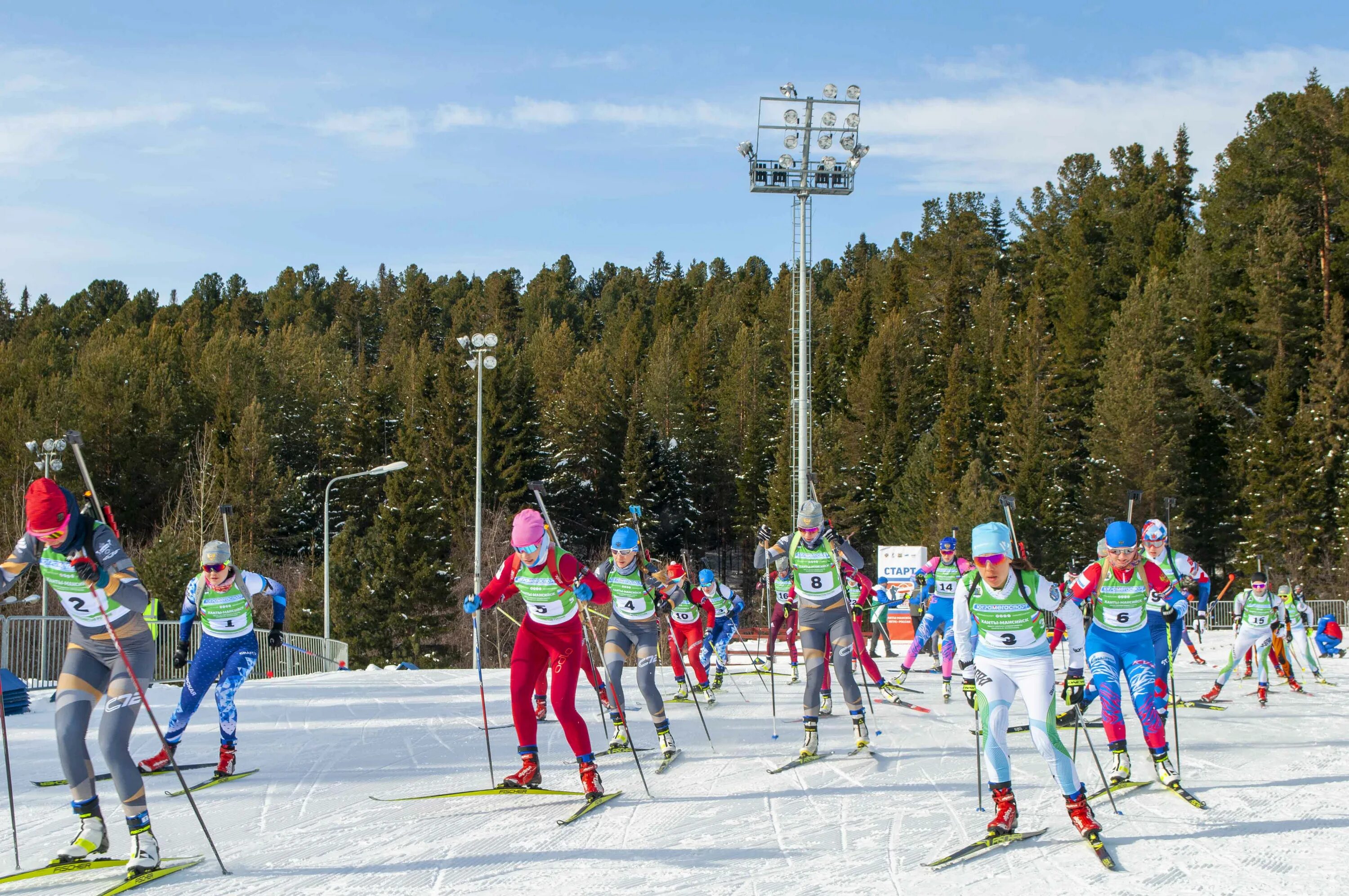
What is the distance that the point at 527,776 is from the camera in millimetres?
8414

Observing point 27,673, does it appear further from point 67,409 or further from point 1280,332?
point 1280,332

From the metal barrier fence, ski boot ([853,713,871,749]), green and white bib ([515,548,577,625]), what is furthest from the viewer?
the metal barrier fence

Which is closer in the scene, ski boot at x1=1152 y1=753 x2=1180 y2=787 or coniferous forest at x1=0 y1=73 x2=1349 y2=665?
ski boot at x1=1152 y1=753 x2=1180 y2=787

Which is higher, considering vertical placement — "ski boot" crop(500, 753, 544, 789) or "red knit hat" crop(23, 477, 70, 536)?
"red knit hat" crop(23, 477, 70, 536)

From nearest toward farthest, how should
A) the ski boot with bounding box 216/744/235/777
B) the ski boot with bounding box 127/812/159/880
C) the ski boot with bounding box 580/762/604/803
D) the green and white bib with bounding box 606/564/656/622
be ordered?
the ski boot with bounding box 127/812/159/880 → the ski boot with bounding box 580/762/604/803 → the ski boot with bounding box 216/744/235/777 → the green and white bib with bounding box 606/564/656/622

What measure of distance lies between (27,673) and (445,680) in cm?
602

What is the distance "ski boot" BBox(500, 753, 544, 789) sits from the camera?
27.6 ft

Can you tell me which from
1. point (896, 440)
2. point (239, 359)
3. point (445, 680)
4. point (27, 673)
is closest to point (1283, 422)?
point (896, 440)

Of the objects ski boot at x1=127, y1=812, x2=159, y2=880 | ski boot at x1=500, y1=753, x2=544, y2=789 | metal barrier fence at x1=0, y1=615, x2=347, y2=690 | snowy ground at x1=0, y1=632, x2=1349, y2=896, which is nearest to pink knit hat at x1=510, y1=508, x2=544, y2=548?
ski boot at x1=500, y1=753, x2=544, y2=789

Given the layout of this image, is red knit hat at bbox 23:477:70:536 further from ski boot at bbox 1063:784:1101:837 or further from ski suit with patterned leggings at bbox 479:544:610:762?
ski boot at bbox 1063:784:1101:837

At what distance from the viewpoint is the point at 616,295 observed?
135 meters

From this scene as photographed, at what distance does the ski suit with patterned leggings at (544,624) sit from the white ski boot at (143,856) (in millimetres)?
2507

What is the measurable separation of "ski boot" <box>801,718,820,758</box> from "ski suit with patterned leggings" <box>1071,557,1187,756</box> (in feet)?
7.81

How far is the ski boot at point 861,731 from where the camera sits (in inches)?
397
